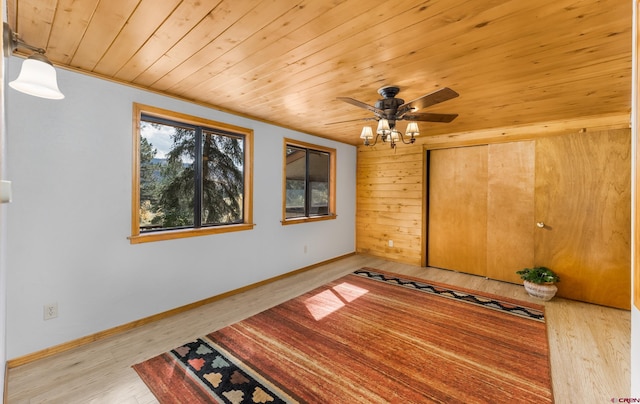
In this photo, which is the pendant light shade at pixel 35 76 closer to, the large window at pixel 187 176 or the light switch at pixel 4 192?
the light switch at pixel 4 192

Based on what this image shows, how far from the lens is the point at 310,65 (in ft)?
7.22

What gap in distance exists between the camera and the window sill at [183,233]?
2.70 metres

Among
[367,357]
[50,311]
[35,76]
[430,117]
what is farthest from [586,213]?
[50,311]

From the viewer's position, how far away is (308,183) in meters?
4.76

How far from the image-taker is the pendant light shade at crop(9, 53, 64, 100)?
137 centimetres

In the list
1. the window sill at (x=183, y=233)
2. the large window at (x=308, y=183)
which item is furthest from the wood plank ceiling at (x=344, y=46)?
the large window at (x=308, y=183)

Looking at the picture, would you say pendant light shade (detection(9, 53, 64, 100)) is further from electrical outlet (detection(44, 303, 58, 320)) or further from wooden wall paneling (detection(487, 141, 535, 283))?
wooden wall paneling (detection(487, 141, 535, 283))

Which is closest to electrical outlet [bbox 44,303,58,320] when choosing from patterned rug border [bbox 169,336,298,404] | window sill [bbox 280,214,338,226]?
patterned rug border [bbox 169,336,298,404]

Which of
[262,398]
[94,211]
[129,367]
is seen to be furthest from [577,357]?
[94,211]

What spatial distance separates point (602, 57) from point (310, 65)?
2.08m

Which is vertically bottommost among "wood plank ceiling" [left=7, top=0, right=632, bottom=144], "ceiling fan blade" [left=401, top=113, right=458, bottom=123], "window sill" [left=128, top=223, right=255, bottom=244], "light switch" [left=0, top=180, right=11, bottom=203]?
"window sill" [left=128, top=223, right=255, bottom=244]

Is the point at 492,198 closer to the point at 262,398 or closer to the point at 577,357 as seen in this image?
the point at 577,357

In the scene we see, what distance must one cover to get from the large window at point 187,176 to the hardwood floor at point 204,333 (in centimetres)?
89

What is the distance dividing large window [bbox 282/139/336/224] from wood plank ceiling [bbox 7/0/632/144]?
156cm
